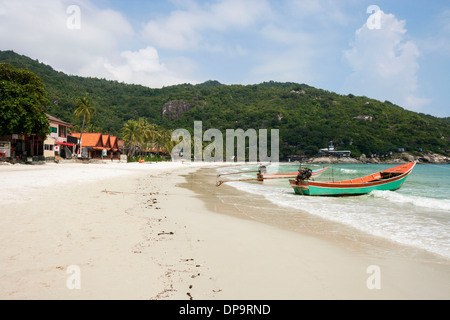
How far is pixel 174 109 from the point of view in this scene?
158 metres

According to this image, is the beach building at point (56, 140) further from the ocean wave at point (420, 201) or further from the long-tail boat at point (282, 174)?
the ocean wave at point (420, 201)

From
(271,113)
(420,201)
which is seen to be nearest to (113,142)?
(420,201)

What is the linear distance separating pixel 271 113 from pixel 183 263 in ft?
502

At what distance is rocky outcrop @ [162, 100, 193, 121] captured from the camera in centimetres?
15438

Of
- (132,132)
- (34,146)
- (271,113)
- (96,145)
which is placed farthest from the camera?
(271,113)

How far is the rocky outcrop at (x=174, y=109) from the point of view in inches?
6078

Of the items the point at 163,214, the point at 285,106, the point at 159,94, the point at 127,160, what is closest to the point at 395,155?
the point at 285,106

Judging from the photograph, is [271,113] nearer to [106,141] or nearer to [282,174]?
[106,141]

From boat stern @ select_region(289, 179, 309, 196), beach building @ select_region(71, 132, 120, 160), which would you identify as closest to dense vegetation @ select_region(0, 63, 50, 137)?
beach building @ select_region(71, 132, 120, 160)

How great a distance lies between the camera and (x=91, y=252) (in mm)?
4641

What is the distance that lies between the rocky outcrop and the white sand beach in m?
151

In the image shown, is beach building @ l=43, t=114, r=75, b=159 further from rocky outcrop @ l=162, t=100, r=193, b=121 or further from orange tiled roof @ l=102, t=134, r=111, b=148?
rocky outcrop @ l=162, t=100, r=193, b=121

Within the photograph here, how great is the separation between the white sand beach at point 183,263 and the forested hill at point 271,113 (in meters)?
99.7
